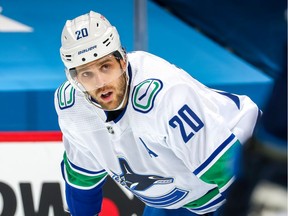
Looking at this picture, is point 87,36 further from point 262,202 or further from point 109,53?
point 262,202

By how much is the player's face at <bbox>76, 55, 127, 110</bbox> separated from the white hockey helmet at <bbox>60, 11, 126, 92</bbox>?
2 cm

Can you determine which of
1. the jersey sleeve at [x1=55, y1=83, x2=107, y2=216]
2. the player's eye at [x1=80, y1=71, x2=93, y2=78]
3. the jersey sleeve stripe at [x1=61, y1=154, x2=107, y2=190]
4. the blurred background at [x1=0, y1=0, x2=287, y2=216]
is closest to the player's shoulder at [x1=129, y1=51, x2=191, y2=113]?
the player's eye at [x1=80, y1=71, x2=93, y2=78]

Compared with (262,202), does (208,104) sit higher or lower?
lower

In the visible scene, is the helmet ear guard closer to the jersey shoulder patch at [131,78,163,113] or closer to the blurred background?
the jersey shoulder patch at [131,78,163,113]

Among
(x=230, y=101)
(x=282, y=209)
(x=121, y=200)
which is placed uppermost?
(x=282, y=209)

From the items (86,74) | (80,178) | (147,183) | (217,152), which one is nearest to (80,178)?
(80,178)

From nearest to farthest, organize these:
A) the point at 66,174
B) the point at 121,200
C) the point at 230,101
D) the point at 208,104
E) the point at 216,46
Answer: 1. the point at 208,104
2. the point at 230,101
3. the point at 66,174
4. the point at 121,200
5. the point at 216,46

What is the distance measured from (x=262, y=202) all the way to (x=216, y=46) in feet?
7.35

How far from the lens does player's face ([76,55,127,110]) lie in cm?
203

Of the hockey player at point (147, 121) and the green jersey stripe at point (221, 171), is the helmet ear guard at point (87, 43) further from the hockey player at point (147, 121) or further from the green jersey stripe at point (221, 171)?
the green jersey stripe at point (221, 171)

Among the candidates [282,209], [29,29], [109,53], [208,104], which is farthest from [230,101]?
[29,29]

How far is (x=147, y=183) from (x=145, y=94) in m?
0.30

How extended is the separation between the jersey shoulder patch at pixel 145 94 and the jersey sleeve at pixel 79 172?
22cm

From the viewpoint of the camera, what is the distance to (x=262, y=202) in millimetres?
1084
